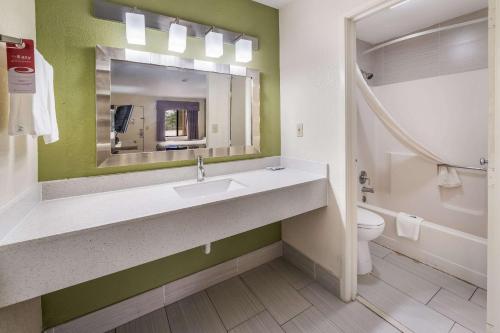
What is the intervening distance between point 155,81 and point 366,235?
2.00 metres

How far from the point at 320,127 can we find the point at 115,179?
4.79 ft

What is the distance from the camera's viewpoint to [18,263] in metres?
0.83

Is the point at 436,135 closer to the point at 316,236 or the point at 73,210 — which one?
the point at 316,236

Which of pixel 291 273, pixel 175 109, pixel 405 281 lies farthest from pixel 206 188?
pixel 405 281

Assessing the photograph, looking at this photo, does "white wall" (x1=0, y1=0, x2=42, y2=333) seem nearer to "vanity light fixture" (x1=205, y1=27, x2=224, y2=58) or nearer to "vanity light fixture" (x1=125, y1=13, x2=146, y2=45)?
"vanity light fixture" (x1=125, y1=13, x2=146, y2=45)

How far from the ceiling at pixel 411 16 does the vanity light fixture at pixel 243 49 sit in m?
1.01

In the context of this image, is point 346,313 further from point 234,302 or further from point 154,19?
point 154,19

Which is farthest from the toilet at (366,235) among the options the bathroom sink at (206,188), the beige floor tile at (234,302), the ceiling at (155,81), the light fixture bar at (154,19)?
the light fixture bar at (154,19)

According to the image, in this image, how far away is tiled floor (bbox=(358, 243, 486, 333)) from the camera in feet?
4.86

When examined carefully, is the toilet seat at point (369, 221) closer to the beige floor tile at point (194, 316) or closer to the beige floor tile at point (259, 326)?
the beige floor tile at point (259, 326)

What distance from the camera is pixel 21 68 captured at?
839 millimetres

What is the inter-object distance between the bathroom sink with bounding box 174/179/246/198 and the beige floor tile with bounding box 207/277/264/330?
78 centimetres

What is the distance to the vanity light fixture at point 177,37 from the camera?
1.55m

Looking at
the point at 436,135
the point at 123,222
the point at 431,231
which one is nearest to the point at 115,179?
the point at 123,222
